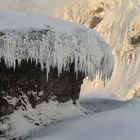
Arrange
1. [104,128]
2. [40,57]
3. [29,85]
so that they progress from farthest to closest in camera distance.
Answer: [29,85] → [40,57] → [104,128]

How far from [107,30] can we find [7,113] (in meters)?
10.9

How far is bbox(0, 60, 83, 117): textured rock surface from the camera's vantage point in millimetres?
5621

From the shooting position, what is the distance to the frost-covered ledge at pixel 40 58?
5562 millimetres

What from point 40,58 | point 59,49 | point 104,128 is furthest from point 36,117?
point 104,128

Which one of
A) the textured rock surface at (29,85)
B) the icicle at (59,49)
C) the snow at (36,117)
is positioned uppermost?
the icicle at (59,49)

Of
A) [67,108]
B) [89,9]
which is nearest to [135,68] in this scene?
[89,9]

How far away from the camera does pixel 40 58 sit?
224 inches

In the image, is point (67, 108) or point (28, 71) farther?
point (67, 108)

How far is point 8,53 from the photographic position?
555 cm

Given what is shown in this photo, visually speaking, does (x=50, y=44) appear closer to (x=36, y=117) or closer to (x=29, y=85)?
(x=29, y=85)

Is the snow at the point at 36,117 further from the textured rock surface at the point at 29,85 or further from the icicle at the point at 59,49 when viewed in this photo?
the icicle at the point at 59,49

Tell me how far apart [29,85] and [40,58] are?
0.35 m

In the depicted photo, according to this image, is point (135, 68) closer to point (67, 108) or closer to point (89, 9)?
point (89, 9)

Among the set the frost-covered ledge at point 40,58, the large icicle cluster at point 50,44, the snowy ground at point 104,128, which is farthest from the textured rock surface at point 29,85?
the snowy ground at point 104,128
